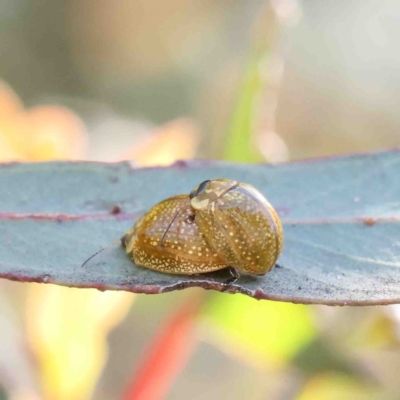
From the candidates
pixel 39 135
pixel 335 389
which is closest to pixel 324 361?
pixel 335 389

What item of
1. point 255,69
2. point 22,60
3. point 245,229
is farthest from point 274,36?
point 22,60

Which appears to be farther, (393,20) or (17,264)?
(393,20)

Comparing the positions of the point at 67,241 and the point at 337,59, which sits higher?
the point at 67,241

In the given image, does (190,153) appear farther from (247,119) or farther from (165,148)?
(247,119)

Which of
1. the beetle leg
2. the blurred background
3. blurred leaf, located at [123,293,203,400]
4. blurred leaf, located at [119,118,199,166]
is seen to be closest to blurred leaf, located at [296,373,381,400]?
the blurred background

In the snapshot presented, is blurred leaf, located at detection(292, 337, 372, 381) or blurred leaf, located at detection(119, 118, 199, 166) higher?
blurred leaf, located at detection(119, 118, 199, 166)

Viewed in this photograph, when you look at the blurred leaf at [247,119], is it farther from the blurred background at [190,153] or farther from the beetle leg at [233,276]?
the beetle leg at [233,276]

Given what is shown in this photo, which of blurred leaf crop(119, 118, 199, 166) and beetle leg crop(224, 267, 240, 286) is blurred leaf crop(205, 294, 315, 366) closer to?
beetle leg crop(224, 267, 240, 286)

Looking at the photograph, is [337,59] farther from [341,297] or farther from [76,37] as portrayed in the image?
[341,297]

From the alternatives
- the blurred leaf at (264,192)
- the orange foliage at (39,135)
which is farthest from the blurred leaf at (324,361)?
the orange foliage at (39,135)
